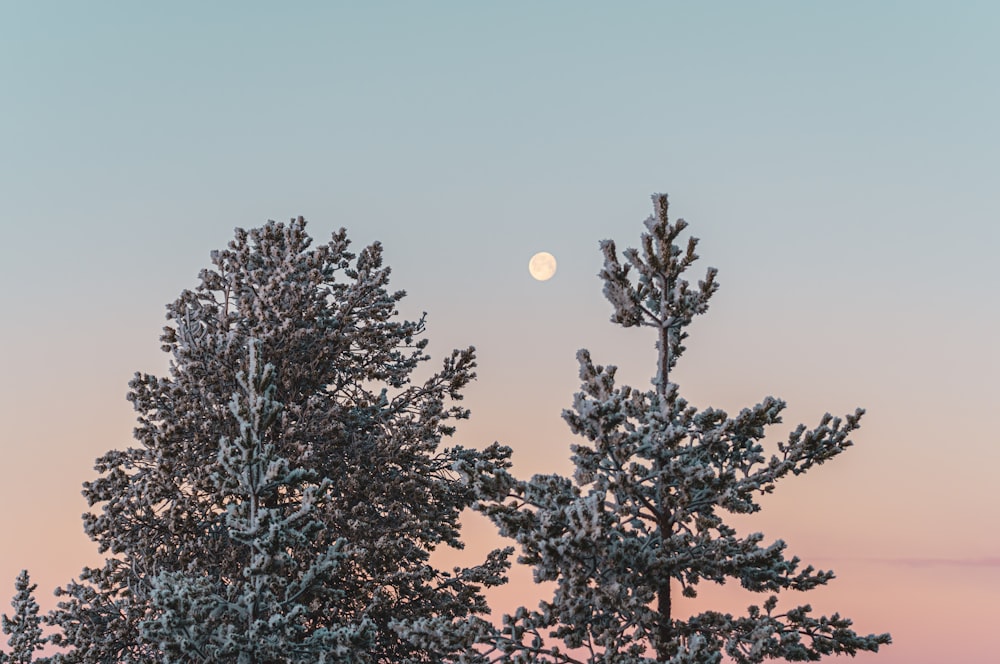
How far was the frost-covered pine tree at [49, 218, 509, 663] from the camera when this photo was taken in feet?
74.1

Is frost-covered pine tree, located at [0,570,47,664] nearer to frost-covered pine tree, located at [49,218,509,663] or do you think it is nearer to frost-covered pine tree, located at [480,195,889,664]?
frost-covered pine tree, located at [49,218,509,663]

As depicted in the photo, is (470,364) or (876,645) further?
(470,364)

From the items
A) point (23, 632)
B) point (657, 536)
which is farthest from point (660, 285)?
point (23, 632)

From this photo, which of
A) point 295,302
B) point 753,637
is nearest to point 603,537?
point 753,637

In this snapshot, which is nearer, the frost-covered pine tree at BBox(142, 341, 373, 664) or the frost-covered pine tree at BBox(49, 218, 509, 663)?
the frost-covered pine tree at BBox(142, 341, 373, 664)

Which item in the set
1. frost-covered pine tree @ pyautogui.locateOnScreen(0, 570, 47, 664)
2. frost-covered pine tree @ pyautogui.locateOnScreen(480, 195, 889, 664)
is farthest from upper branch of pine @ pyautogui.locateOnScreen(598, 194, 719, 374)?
frost-covered pine tree @ pyautogui.locateOnScreen(0, 570, 47, 664)

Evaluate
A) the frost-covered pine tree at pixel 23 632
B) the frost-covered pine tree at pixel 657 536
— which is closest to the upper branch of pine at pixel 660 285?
the frost-covered pine tree at pixel 657 536

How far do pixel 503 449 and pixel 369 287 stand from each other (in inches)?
199

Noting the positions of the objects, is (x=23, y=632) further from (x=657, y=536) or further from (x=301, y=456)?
(x=657, y=536)

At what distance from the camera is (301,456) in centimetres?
2256

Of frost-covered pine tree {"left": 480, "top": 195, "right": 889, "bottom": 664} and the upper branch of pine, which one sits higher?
the upper branch of pine

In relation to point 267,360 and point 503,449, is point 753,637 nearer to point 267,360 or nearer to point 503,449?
point 503,449

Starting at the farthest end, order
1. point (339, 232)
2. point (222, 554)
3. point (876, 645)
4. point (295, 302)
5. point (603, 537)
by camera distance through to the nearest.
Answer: point (339, 232) < point (295, 302) < point (222, 554) < point (876, 645) < point (603, 537)

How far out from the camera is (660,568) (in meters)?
16.5
